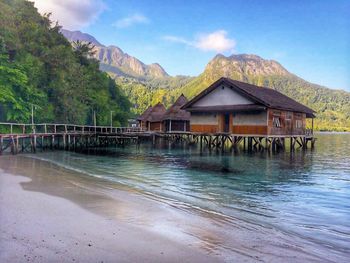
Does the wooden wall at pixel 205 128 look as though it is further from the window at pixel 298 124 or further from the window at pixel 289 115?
the window at pixel 298 124

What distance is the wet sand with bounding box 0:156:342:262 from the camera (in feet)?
17.7

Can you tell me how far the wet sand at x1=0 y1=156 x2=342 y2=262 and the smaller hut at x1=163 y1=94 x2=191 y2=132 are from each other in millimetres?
33456

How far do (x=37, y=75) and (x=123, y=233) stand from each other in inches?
1279

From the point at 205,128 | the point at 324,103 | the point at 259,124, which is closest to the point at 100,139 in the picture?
the point at 205,128

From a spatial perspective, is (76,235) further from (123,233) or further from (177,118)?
(177,118)

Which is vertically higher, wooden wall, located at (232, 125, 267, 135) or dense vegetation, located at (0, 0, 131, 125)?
dense vegetation, located at (0, 0, 131, 125)

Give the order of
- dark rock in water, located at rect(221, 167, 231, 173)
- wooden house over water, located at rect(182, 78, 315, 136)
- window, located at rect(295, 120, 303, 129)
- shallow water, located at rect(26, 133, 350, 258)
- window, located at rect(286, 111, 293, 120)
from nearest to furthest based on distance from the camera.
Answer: shallow water, located at rect(26, 133, 350, 258) → dark rock in water, located at rect(221, 167, 231, 173) → wooden house over water, located at rect(182, 78, 315, 136) → window, located at rect(286, 111, 293, 120) → window, located at rect(295, 120, 303, 129)

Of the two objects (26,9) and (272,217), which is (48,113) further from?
(272,217)

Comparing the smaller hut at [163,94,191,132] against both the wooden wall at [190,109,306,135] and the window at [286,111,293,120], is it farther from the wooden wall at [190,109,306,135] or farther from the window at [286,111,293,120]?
the window at [286,111,293,120]

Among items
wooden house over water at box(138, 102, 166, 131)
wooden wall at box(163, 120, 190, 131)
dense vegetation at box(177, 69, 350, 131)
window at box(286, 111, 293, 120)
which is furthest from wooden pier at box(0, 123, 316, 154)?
dense vegetation at box(177, 69, 350, 131)

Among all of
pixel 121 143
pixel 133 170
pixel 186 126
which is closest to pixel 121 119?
pixel 186 126

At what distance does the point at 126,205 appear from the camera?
29.4 feet

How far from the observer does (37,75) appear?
114 feet

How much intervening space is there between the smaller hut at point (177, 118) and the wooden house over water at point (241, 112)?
29.3 feet
